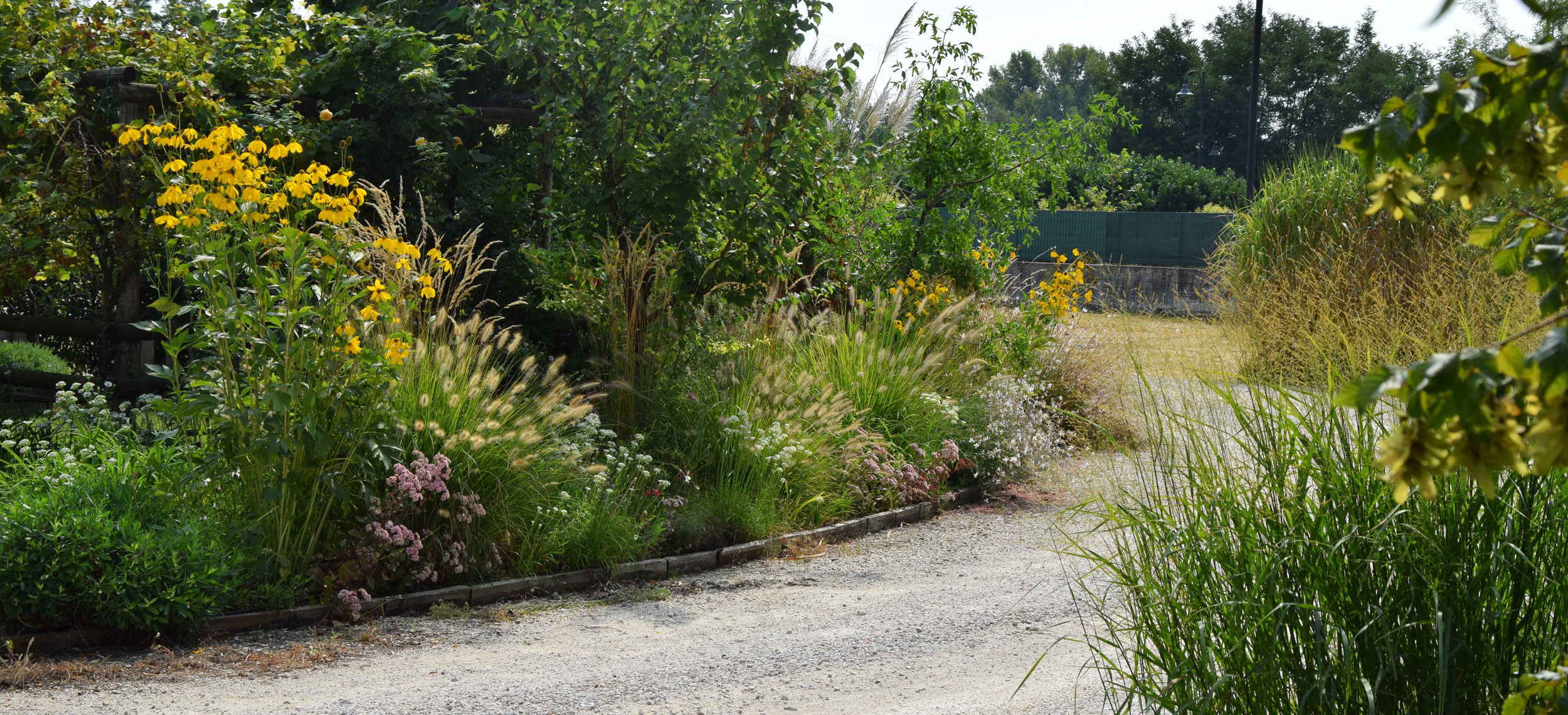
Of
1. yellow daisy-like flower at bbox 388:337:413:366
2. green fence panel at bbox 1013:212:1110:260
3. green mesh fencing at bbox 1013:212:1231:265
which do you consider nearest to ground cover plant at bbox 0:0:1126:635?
yellow daisy-like flower at bbox 388:337:413:366

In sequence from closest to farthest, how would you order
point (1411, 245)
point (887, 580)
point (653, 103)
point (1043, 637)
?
point (1043, 637) → point (887, 580) → point (653, 103) → point (1411, 245)

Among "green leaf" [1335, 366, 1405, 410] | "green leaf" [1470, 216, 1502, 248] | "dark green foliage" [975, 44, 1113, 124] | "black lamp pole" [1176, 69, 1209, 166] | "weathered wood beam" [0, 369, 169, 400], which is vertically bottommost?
"weathered wood beam" [0, 369, 169, 400]

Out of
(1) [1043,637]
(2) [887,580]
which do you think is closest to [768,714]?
(1) [1043,637]

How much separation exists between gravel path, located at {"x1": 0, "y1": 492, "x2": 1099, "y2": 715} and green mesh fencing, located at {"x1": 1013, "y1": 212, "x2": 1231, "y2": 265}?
67.0ft

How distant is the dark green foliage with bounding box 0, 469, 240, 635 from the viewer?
165 inches

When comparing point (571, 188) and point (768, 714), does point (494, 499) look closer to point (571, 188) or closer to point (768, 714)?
point (768, 714)

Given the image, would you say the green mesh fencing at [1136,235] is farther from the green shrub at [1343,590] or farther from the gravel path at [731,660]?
the green shrub at [1343,590]

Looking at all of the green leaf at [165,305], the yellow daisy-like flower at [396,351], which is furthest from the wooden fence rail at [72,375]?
the yellow daisy-like flower at [396,351]

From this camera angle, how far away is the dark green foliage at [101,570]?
13.8 feet

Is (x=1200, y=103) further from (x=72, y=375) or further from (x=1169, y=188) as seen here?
(x=72, y=375)

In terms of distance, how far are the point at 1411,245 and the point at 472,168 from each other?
349 inches

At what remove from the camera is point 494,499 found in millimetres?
5355

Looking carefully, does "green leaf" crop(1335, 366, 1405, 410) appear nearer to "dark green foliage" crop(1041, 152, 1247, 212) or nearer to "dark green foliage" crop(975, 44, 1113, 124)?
"dark green foliage" crop(1041, 152, 1247, 212)

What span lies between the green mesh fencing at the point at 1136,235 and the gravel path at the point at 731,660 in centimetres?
2042
